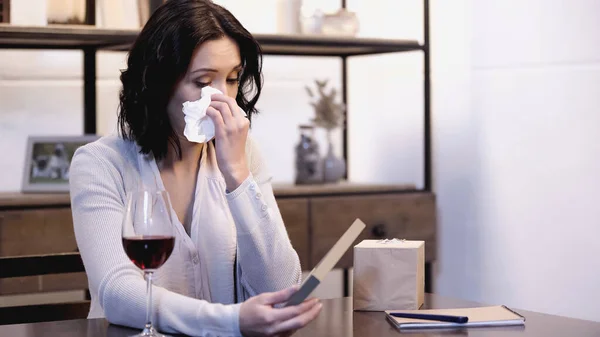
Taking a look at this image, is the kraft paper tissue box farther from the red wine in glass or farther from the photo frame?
the photo frame

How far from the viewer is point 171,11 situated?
1.98 meters

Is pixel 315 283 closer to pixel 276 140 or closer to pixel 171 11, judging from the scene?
pixel 171 11

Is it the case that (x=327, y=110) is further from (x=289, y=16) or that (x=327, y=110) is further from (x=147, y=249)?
(x=147, y=249)

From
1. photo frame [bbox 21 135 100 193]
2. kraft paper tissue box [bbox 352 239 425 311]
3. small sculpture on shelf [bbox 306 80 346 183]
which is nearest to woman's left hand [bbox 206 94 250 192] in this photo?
kraft paper tissue box [bbox 352 239 425 311]

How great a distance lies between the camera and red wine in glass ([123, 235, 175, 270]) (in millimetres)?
1385

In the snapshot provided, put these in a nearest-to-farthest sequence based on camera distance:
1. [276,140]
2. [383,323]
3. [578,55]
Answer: [383,323]
[578,55]
[276,140]

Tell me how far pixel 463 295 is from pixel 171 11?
6.65 ft

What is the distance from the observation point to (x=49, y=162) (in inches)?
123

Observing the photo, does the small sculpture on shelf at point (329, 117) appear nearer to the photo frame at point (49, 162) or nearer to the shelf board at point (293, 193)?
the shelf board at point (293, 193)

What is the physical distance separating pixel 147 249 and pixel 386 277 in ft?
1.59

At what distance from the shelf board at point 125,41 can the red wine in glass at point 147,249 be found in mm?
1719

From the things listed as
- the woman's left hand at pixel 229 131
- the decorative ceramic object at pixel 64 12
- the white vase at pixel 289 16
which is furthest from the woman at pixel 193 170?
the white vase at pixel 289 16

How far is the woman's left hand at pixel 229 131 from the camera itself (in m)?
1.85

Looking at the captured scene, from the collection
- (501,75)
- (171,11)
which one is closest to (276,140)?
(501,75)
